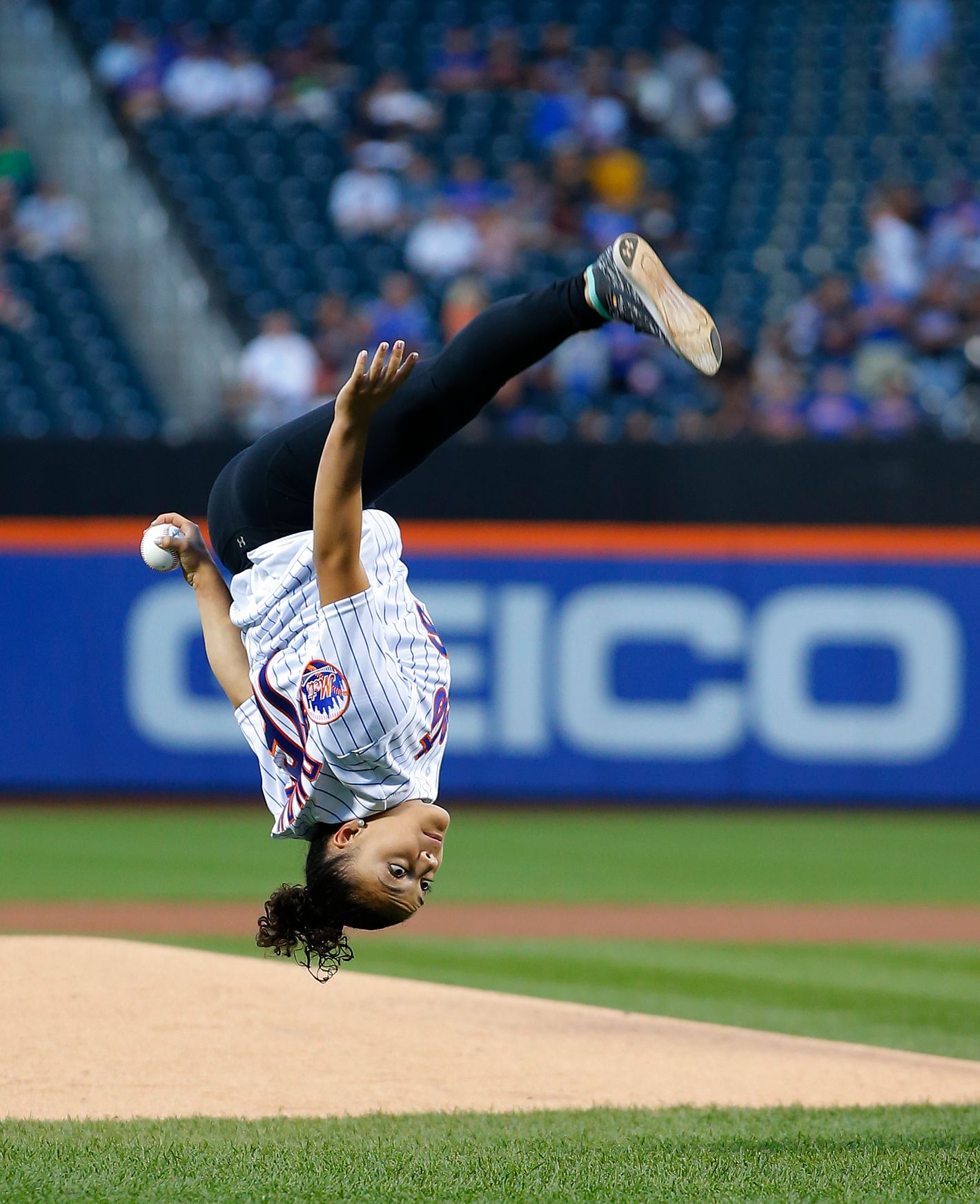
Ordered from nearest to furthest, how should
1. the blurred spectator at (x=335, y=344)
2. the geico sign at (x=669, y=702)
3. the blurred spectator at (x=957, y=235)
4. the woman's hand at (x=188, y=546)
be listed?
the woman's hand at (x=188, y=546), the geico sign at (x=669, y=702), the blurred spectator at (x=335, y=344), the blurred spectator at (x=957, y=235)

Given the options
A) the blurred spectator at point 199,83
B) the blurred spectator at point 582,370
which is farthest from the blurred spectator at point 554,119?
the blurred spectator at point 199,83

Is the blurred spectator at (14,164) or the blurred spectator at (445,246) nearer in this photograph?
the blurred spectator at (445,246)

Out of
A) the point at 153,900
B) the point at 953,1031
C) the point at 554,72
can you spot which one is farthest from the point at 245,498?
the point at 554,72

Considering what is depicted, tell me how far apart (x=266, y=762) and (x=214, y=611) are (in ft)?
1.64

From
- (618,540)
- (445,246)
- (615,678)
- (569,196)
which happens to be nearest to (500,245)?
(445,246)

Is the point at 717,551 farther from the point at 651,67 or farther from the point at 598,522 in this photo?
the point at 651,67

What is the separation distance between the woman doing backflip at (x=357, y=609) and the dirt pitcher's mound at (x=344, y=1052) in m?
0.83

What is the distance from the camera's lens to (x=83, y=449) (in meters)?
12.1

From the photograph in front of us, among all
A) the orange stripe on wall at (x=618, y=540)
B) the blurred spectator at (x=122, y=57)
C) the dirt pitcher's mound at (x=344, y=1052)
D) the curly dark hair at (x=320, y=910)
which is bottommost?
the dirt pitcher's mound at (x=344, y=1052)

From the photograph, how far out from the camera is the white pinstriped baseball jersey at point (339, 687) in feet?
13.9

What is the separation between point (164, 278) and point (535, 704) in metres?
4.61

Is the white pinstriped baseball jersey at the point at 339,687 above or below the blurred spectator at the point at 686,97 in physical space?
below

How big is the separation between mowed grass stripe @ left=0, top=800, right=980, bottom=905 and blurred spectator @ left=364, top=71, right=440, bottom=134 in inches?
219

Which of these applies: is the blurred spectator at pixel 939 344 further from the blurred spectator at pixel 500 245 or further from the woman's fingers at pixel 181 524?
the woman's fingers at pixel 181 524
